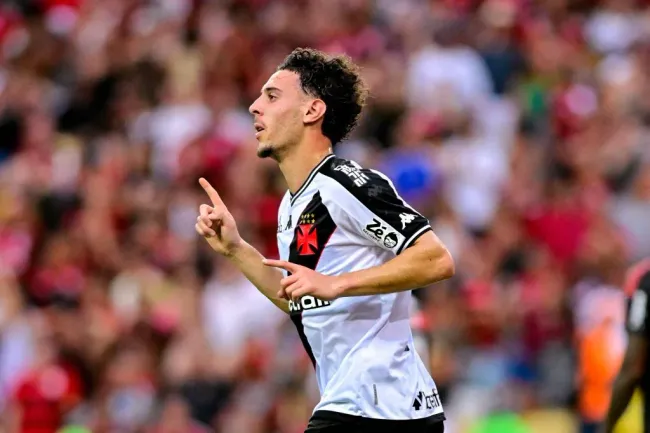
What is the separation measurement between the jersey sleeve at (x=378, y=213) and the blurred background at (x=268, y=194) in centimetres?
473

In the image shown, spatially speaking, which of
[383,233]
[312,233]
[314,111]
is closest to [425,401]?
[383,233]

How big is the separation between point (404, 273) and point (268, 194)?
728 cm

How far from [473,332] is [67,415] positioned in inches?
138

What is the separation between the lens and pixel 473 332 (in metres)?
11.0

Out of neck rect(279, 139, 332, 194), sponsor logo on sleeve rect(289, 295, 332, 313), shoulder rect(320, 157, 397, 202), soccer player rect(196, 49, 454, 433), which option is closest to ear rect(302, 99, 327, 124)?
soccer player rect(196, 49, 454, 433)

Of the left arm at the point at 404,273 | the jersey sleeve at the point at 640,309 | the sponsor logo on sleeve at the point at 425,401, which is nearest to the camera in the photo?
the left arm at the point at 404,273

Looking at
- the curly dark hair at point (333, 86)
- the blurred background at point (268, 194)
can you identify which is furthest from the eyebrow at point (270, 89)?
the blurred background at point (268, 194)

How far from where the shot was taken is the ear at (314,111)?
5730 mm

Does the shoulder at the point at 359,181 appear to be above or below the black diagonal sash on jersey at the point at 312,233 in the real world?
above

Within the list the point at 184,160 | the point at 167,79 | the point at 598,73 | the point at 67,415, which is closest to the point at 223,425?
the point at 67,415

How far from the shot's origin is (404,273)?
5.18 meters

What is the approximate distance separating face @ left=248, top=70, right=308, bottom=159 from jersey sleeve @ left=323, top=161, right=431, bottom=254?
0.41 metres

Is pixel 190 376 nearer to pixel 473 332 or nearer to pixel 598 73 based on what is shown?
pixel 473 332

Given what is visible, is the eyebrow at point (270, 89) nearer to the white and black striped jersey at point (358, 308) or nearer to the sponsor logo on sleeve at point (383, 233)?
the white and black striped jersey at point (358, 308)
